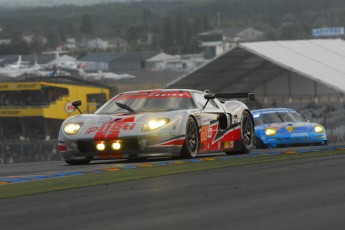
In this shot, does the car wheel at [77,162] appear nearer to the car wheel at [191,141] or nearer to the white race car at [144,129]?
the white race car at [144,129]

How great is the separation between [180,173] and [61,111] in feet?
177

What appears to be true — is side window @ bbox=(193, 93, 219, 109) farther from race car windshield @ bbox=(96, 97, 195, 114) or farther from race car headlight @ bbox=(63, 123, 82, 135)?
race car headlight @ bbox=(63, 123, 82, 135)

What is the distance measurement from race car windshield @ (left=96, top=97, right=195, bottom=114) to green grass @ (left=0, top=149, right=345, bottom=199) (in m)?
1.37

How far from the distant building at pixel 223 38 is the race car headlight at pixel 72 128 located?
137m

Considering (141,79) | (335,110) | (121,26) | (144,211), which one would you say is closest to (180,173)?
(144,211)

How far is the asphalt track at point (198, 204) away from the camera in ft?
24.0

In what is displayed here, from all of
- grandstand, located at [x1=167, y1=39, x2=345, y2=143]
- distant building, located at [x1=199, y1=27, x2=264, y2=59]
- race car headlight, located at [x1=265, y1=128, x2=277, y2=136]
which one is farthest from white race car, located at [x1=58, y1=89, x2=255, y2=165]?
distant building, located at [x1=199, y1=27, x2=264, y2=59]

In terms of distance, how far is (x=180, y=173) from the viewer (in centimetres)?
1176

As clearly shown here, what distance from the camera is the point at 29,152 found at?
107ft

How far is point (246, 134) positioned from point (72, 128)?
3611 millimetres

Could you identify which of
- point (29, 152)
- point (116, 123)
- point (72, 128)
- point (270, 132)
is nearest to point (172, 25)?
point (29, 152)

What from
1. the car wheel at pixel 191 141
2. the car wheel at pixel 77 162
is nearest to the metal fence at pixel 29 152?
the car wheel at pixel 77 162

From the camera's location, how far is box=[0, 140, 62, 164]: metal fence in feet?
105

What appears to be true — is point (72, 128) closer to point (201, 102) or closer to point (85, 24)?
point (201, 102)
